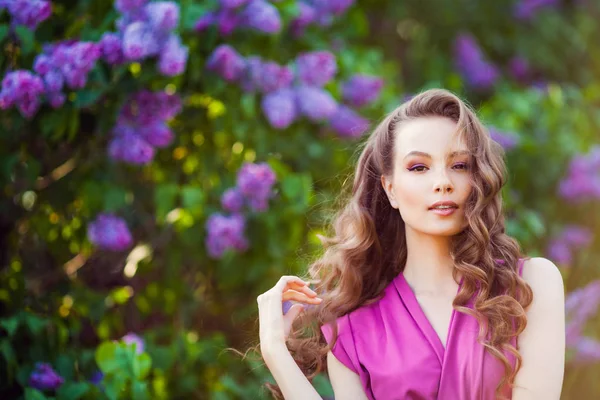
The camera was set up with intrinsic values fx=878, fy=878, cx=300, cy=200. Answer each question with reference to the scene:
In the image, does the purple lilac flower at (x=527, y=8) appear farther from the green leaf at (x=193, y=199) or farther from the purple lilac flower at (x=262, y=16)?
the green leaf at (x=193, y=199)

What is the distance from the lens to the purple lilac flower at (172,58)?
10.3ft

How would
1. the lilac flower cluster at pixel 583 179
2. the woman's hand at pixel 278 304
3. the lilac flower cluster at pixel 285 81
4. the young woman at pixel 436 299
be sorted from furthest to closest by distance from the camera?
the lilac flower cluster at pixel 583 179, the lilac flower cluster at pixel 285 81, the woman's hand at pixel 278 304, the young woman at pixel 436 299

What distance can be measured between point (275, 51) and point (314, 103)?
0.31m

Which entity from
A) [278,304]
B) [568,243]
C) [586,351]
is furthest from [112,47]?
[568,243]

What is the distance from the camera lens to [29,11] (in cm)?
308

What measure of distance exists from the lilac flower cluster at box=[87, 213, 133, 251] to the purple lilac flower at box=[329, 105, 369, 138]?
39.4 inches

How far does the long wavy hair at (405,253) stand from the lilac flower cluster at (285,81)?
3.13 ft

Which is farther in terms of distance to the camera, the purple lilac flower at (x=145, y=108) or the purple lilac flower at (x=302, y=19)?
the purple lilac flower at (x=302, y=19)

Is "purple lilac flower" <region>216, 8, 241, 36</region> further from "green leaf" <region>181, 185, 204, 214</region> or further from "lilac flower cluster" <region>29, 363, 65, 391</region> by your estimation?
"lilac flower cluster" <region>29, 363, 65, 391</region>

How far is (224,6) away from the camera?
336 centimetres

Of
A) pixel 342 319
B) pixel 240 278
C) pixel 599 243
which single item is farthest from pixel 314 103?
pixel 599 243

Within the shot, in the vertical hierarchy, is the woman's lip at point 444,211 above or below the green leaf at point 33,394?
above

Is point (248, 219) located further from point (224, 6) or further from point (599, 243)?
point (599, 243)

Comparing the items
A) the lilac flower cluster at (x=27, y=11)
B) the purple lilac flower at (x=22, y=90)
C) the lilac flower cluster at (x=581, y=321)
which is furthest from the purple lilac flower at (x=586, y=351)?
the lilac flower cluster at (x=27, y=11)
